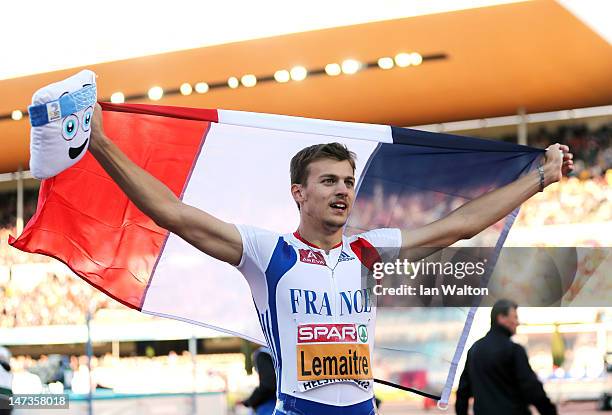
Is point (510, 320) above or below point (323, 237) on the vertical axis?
below

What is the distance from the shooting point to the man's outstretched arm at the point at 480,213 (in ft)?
15.4

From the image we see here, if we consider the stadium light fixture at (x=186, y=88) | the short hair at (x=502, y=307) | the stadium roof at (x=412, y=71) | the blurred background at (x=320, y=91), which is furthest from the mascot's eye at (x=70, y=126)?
the stadium light fixture at (x=186, y=88)

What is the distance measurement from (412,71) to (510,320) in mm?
13225

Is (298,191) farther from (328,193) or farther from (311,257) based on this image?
(311,257)

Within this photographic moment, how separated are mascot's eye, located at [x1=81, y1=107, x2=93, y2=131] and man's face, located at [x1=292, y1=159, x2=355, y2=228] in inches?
33.4

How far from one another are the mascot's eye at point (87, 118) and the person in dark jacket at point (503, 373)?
133 inches

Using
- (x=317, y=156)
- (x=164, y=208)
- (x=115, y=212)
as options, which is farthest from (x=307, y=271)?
(x=115, y=212)

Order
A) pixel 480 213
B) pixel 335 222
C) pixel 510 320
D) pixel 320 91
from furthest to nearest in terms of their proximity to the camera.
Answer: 1. pixel 320 91
2. pixel 510 320
3. pixel 480 213
4. pixel 335 222

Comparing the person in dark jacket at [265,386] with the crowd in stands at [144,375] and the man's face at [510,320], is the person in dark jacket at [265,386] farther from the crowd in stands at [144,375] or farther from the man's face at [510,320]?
the crowd in stands at [144,375]

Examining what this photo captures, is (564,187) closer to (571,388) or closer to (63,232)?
(571,388)

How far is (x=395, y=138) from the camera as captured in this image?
520 cm

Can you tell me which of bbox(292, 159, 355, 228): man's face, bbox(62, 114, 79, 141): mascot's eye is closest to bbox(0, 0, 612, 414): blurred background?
bbox(292, 159, 355, 228): man's face

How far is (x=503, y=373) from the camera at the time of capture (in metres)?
6.98

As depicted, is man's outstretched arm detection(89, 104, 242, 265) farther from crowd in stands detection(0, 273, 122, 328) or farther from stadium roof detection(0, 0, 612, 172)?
crowd in stands detection(0, 273, 122, 328)
